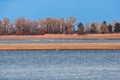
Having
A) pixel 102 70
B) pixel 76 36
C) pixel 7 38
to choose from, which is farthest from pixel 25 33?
pixel 102 70

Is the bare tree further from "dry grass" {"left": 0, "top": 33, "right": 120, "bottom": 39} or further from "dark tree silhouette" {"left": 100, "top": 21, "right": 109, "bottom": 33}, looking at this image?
"dry grass" {"left": 0, "top": 33, "right": 120, "bottom": 39}

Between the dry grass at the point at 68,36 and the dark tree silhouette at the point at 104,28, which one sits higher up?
the dark tree silhouette at the point at 104,28

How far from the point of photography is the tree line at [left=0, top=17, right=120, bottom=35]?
128 meters

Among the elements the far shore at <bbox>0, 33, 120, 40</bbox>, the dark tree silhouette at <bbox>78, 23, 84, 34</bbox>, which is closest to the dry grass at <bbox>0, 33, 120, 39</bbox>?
the far shore at <bbox>0, 33, 120, 40</bbox>

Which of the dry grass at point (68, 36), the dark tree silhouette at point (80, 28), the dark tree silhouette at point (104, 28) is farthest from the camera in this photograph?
the dark tree silhouette at point (80, 28)

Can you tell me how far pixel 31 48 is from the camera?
224 feet

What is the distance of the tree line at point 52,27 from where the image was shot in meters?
128

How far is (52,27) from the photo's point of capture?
5037 inches

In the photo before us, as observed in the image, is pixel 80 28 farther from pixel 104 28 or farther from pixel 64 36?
pixel 104 28

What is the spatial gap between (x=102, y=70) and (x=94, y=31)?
92584 mm

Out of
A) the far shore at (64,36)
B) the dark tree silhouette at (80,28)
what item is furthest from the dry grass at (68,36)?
the dark tree silhouette at (80,28)

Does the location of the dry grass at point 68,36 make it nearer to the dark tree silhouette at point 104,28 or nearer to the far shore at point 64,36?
the far shore at point 64,36

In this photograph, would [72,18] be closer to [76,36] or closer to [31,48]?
[76,36]

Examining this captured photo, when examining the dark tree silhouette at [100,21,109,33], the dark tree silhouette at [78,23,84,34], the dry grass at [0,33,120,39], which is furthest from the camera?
the dark tree silhouette at [78,23,84,34]
